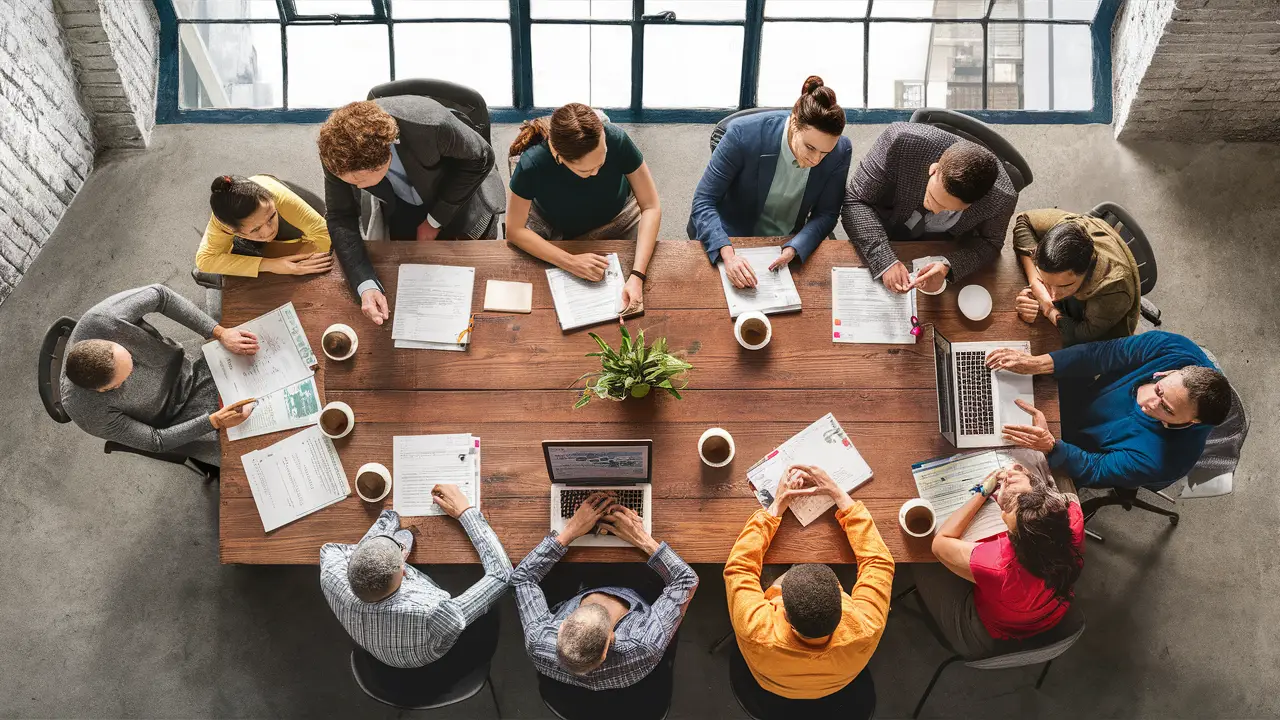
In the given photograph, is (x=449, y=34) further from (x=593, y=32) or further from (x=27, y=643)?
(x=27, y=643)

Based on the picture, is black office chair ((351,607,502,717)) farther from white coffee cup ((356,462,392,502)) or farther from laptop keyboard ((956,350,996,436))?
laptop keyboard ((956,350,996,436))

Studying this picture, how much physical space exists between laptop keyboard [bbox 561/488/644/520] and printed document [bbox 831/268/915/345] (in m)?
0.80

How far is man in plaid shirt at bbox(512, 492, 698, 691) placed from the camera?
7.89ft

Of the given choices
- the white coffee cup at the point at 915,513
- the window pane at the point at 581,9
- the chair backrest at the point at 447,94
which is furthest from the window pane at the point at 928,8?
the white coffee cup at the point at 915,513

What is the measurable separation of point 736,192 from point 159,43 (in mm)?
2897

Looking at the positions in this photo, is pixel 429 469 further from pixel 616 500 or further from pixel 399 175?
pixel 399 175

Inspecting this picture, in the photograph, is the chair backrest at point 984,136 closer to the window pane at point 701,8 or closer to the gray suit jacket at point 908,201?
the gray suit jacket at point 908,201

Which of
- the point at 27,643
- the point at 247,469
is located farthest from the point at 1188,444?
the point at 27,643

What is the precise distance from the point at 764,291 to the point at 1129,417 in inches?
47.4

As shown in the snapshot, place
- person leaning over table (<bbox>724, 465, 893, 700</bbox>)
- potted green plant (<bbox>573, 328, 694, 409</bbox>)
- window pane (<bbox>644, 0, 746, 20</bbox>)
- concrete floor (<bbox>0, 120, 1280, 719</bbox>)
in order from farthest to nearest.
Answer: window pane (<bbox>644, 0, 746, 20</bbox>), concrete floor (<bbox>0, 120, 1280, 719</bbox>), potted green plant (<bbox>573, 328, 694, 409</bbox>), person leaning over table (<bbox>724, 465, 893, 700</bbox>)

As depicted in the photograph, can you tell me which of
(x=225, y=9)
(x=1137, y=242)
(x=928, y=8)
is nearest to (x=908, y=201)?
(x=1137, y=242)

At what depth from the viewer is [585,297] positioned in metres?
2.71

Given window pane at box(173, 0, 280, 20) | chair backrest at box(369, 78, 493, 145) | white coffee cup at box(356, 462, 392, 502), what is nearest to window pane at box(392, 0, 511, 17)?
window pane at box(173, 0, 280, 20)

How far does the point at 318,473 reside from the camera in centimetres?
255
